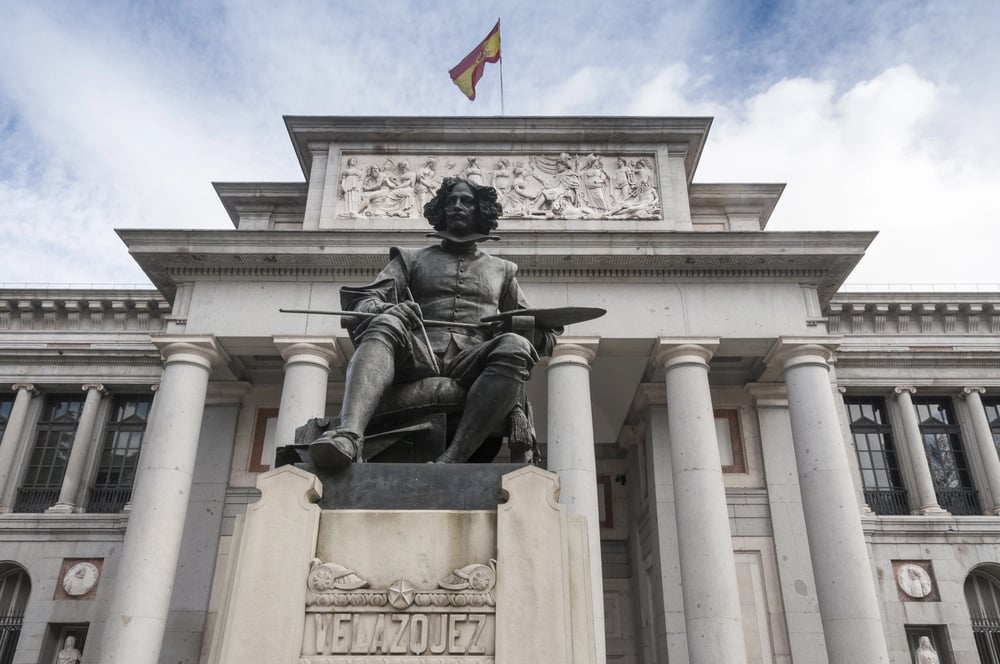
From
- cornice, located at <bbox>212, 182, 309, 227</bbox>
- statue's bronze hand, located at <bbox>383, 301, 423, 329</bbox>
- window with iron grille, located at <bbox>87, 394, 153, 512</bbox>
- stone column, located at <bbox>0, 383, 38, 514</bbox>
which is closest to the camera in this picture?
statue's bronze hand, located at <bbox>383, 301, 423, 329</bbox>

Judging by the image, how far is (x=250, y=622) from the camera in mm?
3766

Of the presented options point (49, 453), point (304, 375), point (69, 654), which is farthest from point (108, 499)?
point (304, 375)

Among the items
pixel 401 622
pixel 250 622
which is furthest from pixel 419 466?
pixel 250 622

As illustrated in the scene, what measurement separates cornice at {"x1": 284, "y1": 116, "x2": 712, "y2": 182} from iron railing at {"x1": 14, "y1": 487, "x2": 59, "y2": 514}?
43.5 feet

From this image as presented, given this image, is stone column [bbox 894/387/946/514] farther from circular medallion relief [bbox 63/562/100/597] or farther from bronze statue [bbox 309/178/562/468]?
circular medallion relief [bbox 63/562/100/597]

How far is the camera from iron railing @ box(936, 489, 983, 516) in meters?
23.3

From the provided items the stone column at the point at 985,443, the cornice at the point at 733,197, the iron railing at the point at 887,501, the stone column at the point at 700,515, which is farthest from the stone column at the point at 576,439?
the stone column at the point at 985,443

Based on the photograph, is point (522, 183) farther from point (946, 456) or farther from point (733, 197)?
point (946, 456)

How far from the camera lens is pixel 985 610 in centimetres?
2192

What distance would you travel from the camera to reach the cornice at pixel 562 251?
19.5 m

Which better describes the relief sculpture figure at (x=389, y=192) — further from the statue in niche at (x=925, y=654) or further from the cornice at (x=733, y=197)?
the statue in niche at (x=925, y=654)

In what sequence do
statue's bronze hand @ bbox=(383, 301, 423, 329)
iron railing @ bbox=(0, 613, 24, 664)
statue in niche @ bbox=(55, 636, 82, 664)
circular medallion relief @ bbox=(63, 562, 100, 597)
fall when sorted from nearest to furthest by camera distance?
statue's bronze hand @ bbox=(383, 301, 423, 329) < statue in niche @ bbox=(55, 636, 82, 664) < iron railing @ bbox=(0, 613, 24, 664) < circular medallion relief @ bbox=(63, 562, 100, 597)

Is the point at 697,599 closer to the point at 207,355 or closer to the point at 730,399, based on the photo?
the point at 730,399

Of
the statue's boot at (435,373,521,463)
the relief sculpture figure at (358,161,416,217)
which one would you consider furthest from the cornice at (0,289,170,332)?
the statue's boot at (435,373,521,463)
